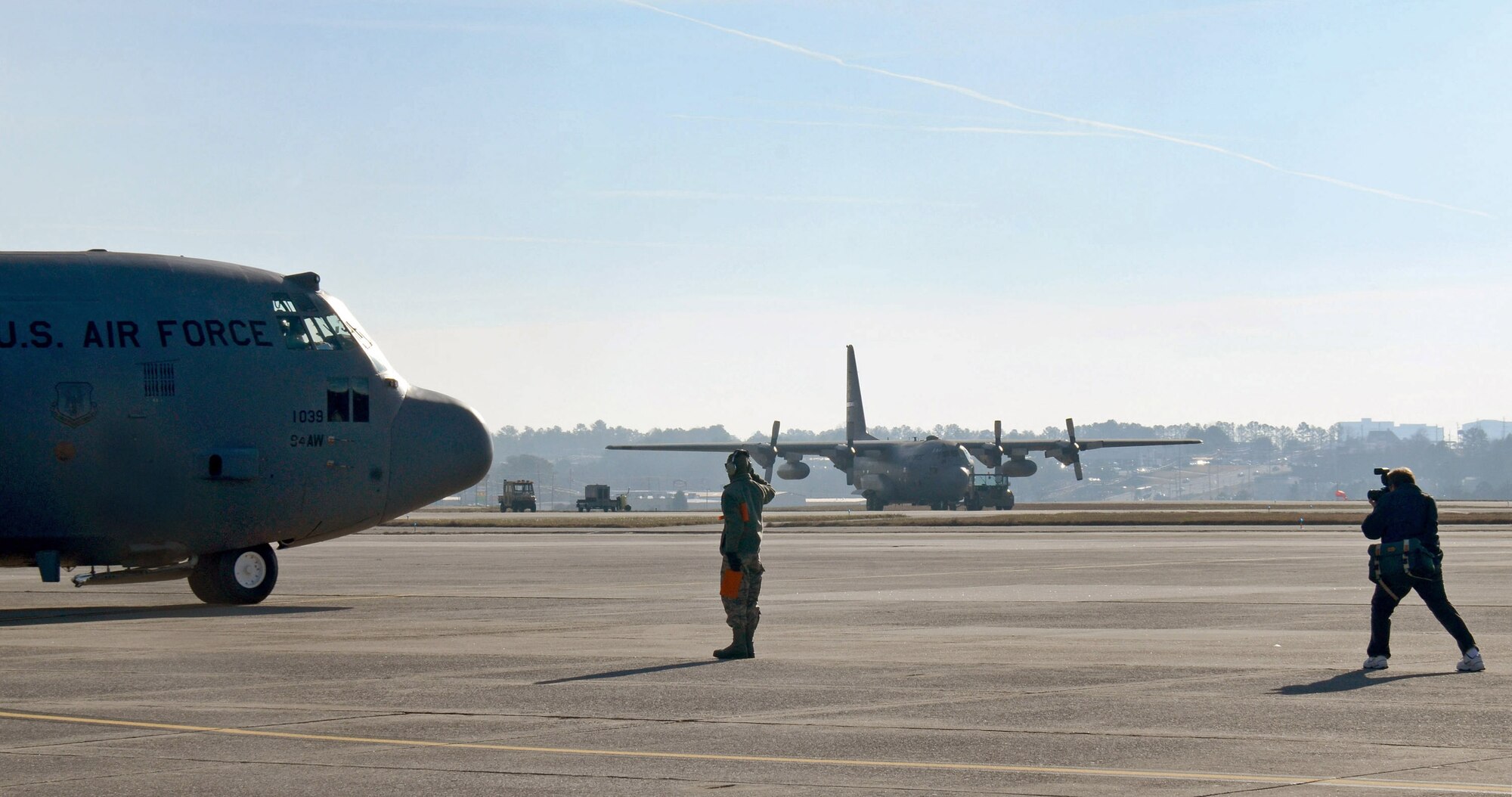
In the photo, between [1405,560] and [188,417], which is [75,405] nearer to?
[188,417]

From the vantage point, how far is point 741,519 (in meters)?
17.3

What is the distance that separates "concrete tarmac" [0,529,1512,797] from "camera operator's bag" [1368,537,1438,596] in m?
0.80

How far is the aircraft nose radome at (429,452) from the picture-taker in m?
25.8

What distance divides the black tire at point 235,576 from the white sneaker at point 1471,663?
664 inches

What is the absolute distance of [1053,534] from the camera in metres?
55.6

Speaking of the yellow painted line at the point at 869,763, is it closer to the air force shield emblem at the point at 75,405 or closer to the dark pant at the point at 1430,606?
the dark pant at the point at 1430,606

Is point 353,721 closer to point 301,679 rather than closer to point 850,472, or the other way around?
point 301,679

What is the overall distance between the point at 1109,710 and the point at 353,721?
18.4ft

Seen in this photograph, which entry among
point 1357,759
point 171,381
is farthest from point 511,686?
point 171,381

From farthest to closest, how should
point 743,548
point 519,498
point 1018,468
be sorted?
point 519,498 → point 1018,468 → point 743,548

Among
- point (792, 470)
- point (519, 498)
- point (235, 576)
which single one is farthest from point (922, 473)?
point (235, 576)

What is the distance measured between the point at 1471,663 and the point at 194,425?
16.6 meters

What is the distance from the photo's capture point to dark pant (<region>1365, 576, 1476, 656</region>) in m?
15.6

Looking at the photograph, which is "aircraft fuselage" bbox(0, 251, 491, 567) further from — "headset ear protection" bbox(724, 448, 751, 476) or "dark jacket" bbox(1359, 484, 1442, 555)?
"dark jacket" bbox(1359, 484, 1442, 555)
